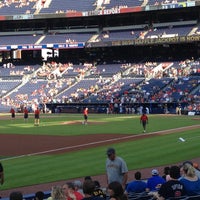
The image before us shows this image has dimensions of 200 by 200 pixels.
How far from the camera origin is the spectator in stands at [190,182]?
860 centimetres

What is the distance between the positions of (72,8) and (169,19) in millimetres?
15323

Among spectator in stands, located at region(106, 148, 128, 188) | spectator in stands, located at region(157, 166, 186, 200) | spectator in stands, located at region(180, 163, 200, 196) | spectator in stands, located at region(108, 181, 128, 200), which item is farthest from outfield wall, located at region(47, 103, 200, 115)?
spectator in stands, located at region(108, 181, 128, 200)

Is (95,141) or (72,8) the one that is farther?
(72,8)

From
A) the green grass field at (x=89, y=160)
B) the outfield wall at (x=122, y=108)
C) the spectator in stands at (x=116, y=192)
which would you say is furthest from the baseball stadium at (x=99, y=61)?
the spectator in stands at (x=116, y=192)

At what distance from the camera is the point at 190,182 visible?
8727 mm

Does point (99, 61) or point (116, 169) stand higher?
point (99, 61)

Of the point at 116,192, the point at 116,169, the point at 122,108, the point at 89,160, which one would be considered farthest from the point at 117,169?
the point at 122,108

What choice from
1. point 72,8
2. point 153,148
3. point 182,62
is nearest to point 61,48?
point 72,8

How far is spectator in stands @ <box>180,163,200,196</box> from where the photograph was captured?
860cm

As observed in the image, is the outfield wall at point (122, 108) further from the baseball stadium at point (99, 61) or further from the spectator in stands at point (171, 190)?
the spectator in stands at point (171, 190)

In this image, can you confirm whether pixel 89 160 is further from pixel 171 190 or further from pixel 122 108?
pixel 122 108

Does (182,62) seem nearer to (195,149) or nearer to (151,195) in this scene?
(195,149)

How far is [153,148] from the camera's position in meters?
24.0

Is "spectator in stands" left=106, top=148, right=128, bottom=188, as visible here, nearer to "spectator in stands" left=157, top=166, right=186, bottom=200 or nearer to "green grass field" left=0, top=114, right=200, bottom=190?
"spectator in stands" left=157, top=166, right=186, bottom=200
